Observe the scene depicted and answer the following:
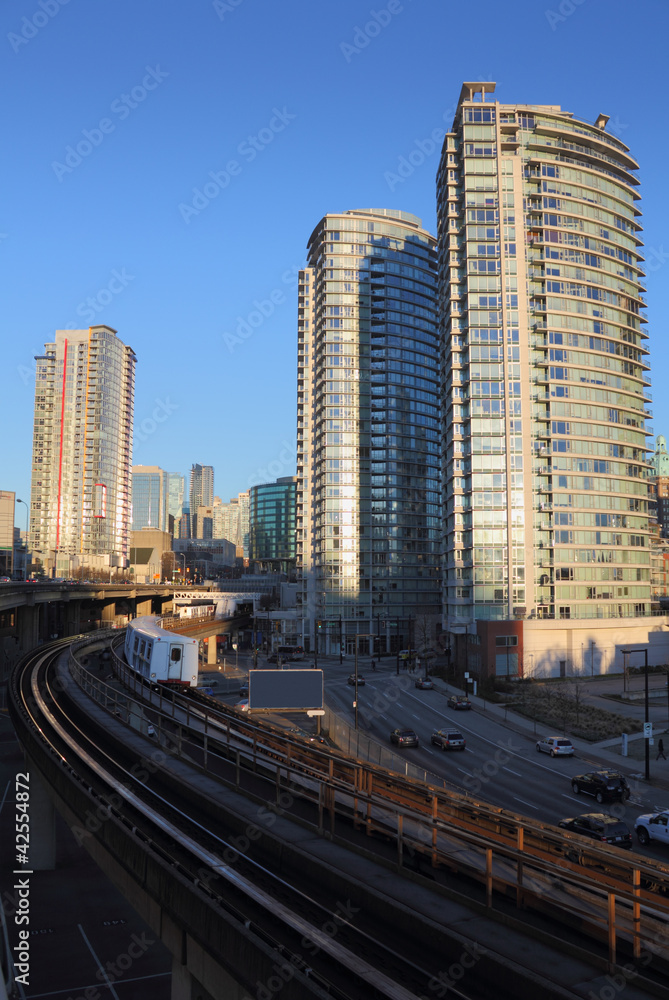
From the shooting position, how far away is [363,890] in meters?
11.6

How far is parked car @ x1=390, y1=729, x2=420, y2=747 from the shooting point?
46062mm

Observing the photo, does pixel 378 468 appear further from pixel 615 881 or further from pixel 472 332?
pixel 615 881

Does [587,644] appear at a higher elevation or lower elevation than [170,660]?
lower

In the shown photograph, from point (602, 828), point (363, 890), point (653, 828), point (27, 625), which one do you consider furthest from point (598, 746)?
point (27, 625)

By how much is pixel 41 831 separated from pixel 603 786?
2519cm

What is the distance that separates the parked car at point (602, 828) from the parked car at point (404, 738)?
19768 mm

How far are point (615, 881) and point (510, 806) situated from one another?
2432 cm

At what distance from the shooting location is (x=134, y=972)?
2308 centimetres

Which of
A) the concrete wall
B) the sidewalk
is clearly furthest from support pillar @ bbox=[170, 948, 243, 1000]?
the concrete wall

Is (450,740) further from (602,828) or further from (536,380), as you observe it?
(536,380)

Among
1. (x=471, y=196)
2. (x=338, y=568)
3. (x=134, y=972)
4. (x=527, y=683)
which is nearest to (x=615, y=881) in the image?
(x=134, y=972)

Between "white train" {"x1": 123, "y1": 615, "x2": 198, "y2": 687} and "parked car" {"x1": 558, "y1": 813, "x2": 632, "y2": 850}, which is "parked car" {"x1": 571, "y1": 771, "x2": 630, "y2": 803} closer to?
"parked car" {"x1": 558, "y1": 813, "x2": 632, "y2": 850}

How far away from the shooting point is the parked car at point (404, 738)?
46.1 m

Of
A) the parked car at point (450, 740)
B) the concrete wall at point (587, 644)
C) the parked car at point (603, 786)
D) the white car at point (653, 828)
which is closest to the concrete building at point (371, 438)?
the concrete wall at point (587, 644)
